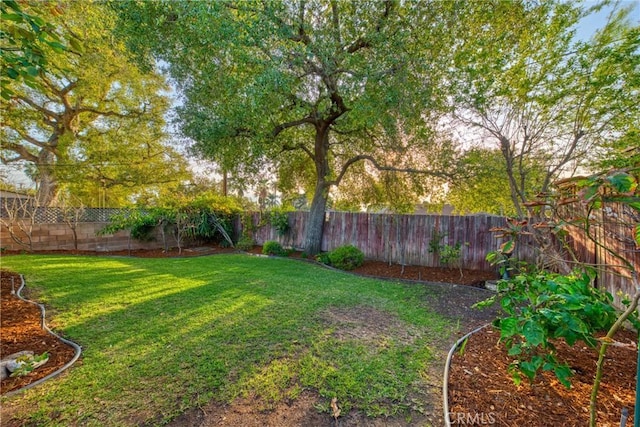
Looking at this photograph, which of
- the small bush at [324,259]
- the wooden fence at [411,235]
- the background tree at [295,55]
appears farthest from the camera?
the small bush at [324,259]

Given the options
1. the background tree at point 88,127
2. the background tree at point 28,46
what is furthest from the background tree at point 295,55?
the background tree at point 88,127

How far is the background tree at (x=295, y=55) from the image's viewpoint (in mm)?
4121

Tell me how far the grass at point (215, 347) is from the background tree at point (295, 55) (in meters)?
3.14

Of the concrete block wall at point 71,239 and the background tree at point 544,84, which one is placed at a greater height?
the background tree at point 544,84

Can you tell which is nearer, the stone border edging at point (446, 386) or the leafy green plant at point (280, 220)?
the stone border edging at point (446, 386)

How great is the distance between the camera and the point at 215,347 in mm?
2436

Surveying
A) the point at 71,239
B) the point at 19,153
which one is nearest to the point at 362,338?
the point at 71,239

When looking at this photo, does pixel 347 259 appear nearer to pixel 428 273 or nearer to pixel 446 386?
pixel 428 273

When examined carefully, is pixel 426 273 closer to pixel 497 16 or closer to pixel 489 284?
pixel 489 284

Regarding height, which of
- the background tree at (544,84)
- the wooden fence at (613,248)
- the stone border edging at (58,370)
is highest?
the background tree at (544,84)

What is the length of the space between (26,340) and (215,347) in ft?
5.63

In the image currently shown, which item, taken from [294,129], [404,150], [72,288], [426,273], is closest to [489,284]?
[426,273]

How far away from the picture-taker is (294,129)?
7.50 meters

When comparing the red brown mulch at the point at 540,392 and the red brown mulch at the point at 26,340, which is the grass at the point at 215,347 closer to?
the red brown mulch at the point at 26,340
